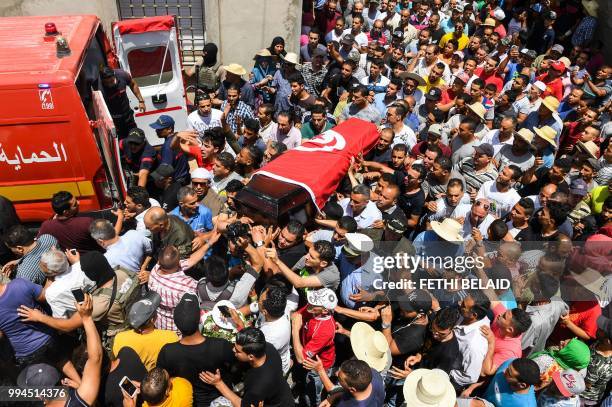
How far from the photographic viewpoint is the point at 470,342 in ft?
11.4

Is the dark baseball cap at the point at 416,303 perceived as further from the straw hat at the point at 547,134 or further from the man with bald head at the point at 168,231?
the straw hat at the point at 547,134

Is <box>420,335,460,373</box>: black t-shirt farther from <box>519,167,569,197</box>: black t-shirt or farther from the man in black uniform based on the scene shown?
the man in black uniform

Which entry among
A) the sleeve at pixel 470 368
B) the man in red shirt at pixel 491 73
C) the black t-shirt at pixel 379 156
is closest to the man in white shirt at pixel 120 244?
the sleeve at pixel 470 368

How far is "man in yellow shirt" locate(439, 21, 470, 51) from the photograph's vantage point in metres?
9.39

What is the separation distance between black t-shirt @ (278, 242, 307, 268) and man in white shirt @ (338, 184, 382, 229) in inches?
28.1

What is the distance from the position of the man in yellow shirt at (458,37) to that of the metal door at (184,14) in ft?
15.6

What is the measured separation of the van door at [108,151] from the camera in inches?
188

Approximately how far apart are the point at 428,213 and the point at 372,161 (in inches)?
42.7

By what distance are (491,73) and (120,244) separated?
674cm

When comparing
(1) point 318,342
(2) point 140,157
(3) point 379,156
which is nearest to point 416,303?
(1) point 318,342

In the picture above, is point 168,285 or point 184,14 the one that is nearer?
point 168,285

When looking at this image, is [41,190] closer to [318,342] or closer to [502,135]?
[318,342]

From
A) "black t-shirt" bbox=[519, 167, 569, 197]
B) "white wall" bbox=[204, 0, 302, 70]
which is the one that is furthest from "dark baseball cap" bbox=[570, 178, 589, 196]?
"white wall" bbox=[204, 0, 302, 70]

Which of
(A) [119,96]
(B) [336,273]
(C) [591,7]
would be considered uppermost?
(C) [591,7]
